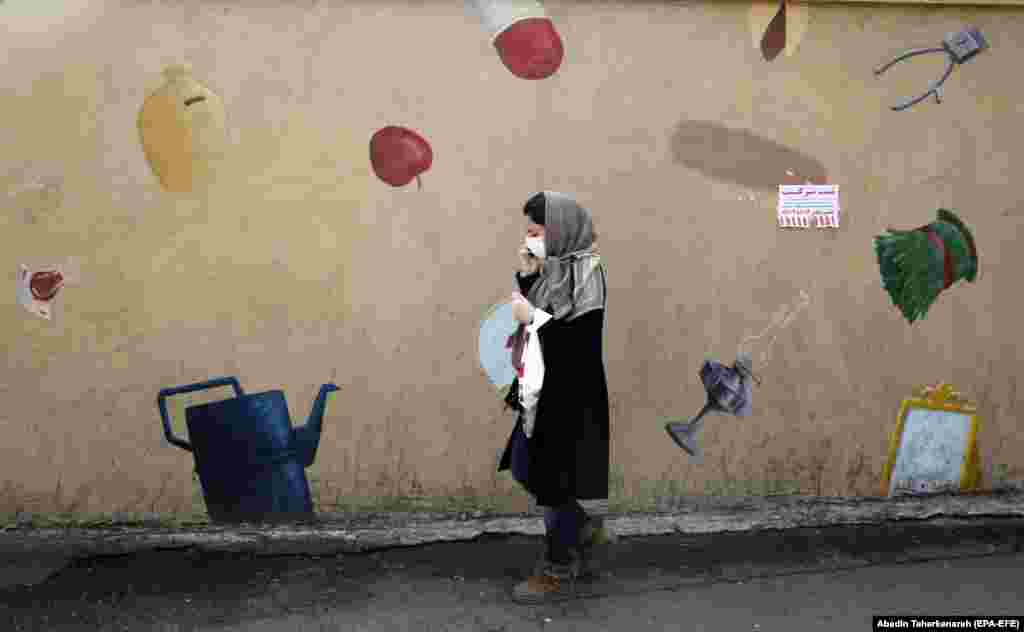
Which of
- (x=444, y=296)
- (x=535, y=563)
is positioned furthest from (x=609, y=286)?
(x=535, y=563)

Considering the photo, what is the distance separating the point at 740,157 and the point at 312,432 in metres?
2.29

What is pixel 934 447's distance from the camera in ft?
16.8

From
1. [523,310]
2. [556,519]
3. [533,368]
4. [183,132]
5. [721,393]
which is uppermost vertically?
[183,132]

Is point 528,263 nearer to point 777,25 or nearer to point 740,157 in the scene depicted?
point 740,157

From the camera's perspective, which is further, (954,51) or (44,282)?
(954,51)

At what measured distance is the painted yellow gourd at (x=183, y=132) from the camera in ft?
15.1

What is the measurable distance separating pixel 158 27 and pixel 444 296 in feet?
5.45

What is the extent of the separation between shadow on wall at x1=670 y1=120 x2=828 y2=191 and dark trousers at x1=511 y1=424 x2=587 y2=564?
5.04 ft

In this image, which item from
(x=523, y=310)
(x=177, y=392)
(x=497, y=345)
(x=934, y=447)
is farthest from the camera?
(x=934, y=447)

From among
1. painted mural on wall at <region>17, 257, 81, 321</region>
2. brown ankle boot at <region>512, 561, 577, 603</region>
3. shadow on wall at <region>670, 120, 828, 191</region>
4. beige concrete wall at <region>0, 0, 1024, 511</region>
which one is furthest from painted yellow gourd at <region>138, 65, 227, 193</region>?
brown ankle boot at <region>512, 561, 577, 603</region>

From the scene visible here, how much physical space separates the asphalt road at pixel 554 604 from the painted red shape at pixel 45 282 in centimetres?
116

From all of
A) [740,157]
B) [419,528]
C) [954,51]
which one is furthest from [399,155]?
[954,51]

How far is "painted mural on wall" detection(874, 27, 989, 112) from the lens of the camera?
4.91m

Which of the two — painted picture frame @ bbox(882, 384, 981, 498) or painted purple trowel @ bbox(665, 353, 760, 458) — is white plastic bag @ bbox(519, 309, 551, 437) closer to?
painted purple trowel @ bbox(665, 353, 760, 458)
